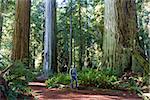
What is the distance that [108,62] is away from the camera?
1282 cm

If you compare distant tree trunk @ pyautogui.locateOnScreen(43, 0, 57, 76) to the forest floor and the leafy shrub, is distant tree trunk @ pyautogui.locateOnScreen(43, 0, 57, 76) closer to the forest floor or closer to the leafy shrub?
the leafy shrub

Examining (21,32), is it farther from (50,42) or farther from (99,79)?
(50,42)

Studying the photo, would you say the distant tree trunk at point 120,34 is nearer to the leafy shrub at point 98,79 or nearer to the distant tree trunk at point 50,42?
the leafy shrub at point 98,79

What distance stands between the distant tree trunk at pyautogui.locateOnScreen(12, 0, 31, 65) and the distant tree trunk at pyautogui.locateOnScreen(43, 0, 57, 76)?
8.18 m

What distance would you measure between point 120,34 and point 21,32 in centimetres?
403

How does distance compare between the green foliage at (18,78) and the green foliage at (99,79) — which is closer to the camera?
the green foliage at (18,78)

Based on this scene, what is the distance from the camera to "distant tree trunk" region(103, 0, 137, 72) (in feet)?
40.8

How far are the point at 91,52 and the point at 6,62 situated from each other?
3562 cm

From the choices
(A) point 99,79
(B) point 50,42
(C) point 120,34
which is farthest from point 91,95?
(B) point 50,42

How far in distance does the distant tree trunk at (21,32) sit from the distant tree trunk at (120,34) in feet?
11.1

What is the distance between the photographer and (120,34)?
12.7m

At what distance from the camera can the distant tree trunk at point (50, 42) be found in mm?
20672

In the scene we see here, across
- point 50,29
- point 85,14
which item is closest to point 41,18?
point 85,14

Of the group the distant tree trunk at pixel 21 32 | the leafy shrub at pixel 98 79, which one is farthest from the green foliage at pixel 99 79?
the distant tree trunk at pixel 21 32
